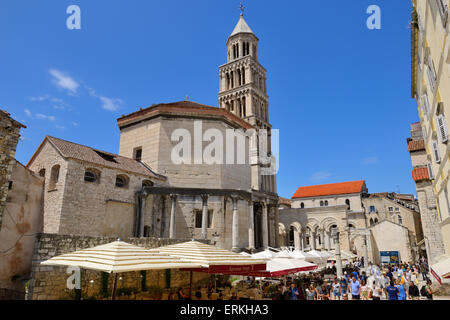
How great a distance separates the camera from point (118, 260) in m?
7.32

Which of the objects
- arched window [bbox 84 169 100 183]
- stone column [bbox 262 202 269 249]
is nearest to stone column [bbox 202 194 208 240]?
stone column [bbox 262 202 269 249]

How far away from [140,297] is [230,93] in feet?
146

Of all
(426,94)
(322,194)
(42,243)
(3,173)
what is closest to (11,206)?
(3,173)

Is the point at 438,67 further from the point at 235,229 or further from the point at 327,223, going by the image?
the point at 327,223

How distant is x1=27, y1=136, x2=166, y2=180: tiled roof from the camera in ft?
71.6

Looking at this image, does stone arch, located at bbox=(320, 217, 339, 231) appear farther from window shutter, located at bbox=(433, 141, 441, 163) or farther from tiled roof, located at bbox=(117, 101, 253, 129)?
window shutter, located at bbox=(433, 141, 441, 163)

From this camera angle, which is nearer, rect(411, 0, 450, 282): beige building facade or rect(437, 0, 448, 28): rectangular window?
rect(437, 0, 448, 28): rectangular window

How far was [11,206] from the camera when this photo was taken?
507 inches

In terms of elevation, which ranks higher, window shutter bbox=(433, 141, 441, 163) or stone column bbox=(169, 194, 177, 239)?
window shutter bbox=(433, 141, 441, 163)

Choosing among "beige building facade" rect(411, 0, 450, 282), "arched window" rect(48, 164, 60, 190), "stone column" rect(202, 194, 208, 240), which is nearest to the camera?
"beige building facade" rect(411, 0, 450, 282)

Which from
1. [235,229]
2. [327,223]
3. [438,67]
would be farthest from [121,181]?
[327,223]

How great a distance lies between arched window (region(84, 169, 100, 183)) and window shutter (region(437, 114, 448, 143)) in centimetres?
2206

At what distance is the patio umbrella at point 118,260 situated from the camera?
279 inches

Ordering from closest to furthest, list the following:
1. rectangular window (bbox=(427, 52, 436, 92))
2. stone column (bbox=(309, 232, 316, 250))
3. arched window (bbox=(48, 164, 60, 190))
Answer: rectangular window (bbox=(427, 52, 436, 92))
arched window (bbox=(48, 164, 60, 190))
stone column (bbox=(309, 232, 316, 250))
